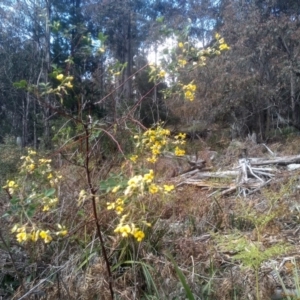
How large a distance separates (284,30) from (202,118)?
348 cm

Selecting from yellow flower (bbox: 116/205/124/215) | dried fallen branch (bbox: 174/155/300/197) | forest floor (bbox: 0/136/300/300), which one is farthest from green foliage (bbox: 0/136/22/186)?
yellow flower (bbox: 116/205/124/215)

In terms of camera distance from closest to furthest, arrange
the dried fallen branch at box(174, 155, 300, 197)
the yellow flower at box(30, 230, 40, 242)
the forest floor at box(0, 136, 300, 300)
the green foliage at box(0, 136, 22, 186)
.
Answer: the yellow flower at box(30, 230, 40, 242) < the forest floor at box(0, 136, 300, 300) < the dried fallen branch at box(174, 155, 300, 197) < the green foliage at box(0, 136, 22, 186)

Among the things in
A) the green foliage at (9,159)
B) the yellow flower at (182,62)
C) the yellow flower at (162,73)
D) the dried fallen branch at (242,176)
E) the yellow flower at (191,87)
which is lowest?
the dried fallen branch at (242,176)

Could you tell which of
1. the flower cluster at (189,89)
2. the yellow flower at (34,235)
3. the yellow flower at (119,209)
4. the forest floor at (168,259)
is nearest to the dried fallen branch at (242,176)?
the forest floor at (168,259)

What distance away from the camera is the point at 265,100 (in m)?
10.9

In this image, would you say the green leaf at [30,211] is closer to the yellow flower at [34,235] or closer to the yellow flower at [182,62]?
the yellow flower at [34,235]

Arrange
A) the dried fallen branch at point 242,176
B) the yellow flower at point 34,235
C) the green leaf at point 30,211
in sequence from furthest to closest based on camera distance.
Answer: the dried fallen branch at point 242,176
the green leaf at point 30,211
the yellow flower at point 34,235

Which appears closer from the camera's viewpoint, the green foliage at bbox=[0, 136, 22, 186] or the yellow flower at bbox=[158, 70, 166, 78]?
the yellow flower at bbox=[158, 70, 166, 78]

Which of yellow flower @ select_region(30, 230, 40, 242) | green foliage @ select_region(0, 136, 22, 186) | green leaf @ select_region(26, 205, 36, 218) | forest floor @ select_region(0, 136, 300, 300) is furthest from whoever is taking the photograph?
green foliage @ select_region(0, 136, 22, 186)

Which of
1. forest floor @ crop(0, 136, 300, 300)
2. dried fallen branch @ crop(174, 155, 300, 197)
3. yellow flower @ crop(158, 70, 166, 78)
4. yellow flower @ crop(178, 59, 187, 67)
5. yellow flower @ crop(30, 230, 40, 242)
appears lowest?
forest floor @ crop(0, 136, 300, 300)

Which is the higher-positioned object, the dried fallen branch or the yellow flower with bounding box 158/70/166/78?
the yellow flower with bounding box 158/70/166/78

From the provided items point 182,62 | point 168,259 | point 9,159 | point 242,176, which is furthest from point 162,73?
point 9,159

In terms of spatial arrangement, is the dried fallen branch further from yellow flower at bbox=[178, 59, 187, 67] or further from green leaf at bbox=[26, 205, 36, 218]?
green leaf at bbox=[26, 205, 36, 218]

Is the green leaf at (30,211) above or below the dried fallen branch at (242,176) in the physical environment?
above
